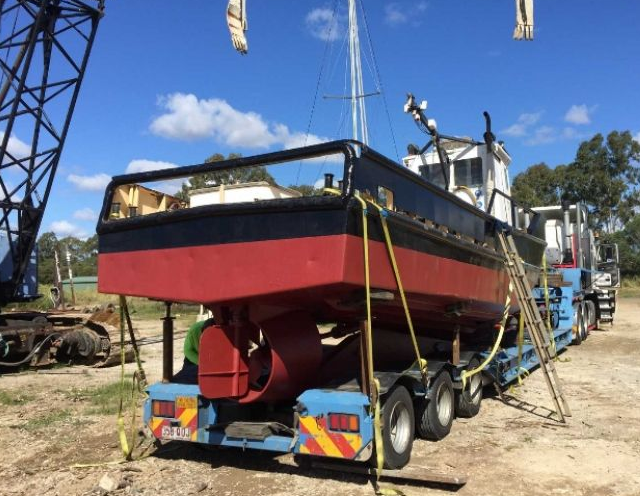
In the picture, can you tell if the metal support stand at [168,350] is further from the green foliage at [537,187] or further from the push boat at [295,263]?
the green foliage at [537,187]

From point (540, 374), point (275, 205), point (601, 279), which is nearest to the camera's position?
point (275, 205)

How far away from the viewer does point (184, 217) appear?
439 centimetres

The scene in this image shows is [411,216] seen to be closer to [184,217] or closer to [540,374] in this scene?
[184,217]

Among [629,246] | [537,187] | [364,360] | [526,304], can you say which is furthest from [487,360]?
[629,246]

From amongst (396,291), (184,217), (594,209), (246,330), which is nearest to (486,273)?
(396,291)

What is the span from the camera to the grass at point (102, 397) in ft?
22.9

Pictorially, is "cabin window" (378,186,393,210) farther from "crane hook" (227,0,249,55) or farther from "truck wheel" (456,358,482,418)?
"crane hook" (227,0,249,55)

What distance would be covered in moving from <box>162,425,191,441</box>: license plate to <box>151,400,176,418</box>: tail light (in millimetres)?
102

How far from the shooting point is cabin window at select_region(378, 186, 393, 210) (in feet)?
13.8

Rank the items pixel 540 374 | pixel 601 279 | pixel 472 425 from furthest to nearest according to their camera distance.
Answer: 1. pixel 601 279
2. pixel 540 374
3. pixel 472 425

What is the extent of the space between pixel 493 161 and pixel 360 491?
6164 millimetres

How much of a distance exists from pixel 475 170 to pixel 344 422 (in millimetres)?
5901

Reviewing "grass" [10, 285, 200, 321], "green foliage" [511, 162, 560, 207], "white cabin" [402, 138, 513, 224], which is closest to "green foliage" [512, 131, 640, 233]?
"green foliage" [511, 162, 560, 207]

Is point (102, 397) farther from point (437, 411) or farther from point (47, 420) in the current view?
point (437, 411)
